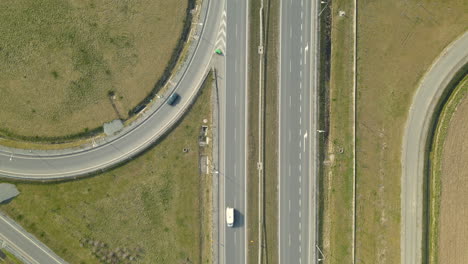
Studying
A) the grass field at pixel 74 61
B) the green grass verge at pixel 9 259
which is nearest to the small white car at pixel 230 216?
the grass field at pixel 74 61

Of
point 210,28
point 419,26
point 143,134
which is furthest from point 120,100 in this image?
point 419,26

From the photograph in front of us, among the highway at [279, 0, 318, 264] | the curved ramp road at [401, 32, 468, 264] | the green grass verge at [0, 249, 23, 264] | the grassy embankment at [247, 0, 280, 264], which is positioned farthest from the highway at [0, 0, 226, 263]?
the curved ramp road at [401, 32, 468, 264]

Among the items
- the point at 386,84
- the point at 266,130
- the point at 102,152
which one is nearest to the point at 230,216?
the point at 266,130

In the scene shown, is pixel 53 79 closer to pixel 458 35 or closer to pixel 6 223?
pixel 6 223

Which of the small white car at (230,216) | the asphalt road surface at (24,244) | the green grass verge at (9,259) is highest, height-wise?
the small white car at (230,216)

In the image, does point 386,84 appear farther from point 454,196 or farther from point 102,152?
point 102,152

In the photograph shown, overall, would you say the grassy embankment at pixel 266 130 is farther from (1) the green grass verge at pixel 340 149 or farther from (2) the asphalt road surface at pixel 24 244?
(2) the asphalt road surface at pixel 24 244
